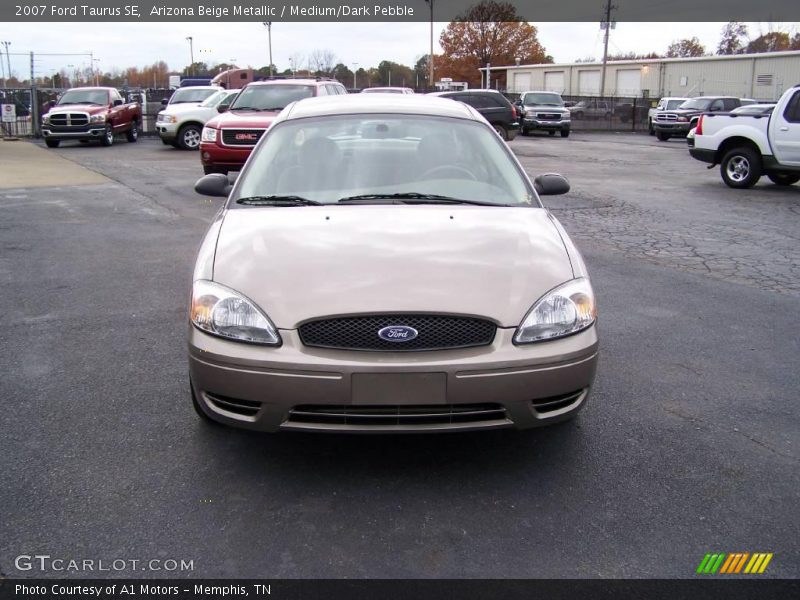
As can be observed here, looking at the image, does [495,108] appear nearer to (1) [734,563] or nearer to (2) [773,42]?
(1) [734,563]

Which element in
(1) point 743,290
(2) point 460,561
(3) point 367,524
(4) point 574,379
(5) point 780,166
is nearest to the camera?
(2) point 460,561

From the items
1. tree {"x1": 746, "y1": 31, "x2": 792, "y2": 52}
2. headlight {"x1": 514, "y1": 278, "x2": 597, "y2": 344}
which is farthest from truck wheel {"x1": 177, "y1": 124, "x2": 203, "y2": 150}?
tree {"x1": 746, "y1": 31, "x2": 792, "y2": 52}

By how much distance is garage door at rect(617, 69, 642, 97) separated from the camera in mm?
57919

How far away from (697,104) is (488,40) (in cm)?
5430

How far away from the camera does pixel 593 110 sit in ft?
128

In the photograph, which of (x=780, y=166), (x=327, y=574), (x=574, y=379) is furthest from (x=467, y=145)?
(x=780, y=166)

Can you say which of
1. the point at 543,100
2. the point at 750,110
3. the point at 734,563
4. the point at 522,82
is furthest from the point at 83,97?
the point at 522,82

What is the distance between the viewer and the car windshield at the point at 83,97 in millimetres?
22859

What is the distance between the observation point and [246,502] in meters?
3.05

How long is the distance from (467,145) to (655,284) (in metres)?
3.07

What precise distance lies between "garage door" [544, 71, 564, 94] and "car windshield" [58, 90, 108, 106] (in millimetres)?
49151

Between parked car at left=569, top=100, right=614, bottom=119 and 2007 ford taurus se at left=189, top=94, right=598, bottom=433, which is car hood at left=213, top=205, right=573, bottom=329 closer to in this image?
2007 ford taurus se at left=189, top=94, right=598, bottom=433

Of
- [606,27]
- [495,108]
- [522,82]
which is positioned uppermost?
[606,27]
